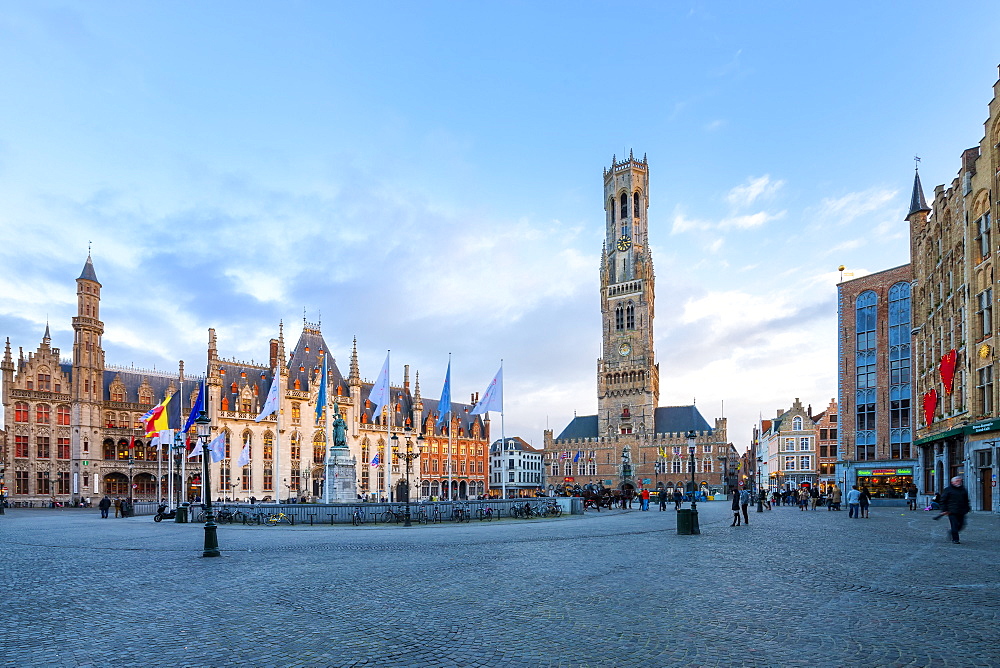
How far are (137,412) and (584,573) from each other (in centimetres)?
7084

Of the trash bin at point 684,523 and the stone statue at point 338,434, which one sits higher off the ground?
the stone statue at point 338,434

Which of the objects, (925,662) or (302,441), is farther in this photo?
(302,441)

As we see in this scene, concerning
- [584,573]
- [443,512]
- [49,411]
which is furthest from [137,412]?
[584,573]

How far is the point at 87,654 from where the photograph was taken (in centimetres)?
809

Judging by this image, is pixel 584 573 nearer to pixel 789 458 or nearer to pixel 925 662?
pixel 925 662

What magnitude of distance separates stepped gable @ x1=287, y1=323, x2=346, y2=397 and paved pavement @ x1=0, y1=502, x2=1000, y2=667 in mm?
60598

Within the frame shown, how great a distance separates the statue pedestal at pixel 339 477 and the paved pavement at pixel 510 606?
22.5m

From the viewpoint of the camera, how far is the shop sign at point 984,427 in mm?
32500

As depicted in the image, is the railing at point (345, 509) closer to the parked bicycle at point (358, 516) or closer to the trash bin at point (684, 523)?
the parked bicycle at point (358, 516)

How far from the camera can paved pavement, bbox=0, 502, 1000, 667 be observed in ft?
26.0

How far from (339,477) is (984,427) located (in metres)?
34.1

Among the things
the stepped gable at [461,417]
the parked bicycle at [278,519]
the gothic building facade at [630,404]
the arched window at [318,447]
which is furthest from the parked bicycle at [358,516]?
the gothic building facade at [630,404]

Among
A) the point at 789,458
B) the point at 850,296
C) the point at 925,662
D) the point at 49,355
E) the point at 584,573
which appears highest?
the point at 850,296

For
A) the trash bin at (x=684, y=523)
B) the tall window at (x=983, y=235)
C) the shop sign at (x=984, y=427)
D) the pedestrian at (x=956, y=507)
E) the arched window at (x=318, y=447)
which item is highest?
the tall window at (x=983, y=235)
